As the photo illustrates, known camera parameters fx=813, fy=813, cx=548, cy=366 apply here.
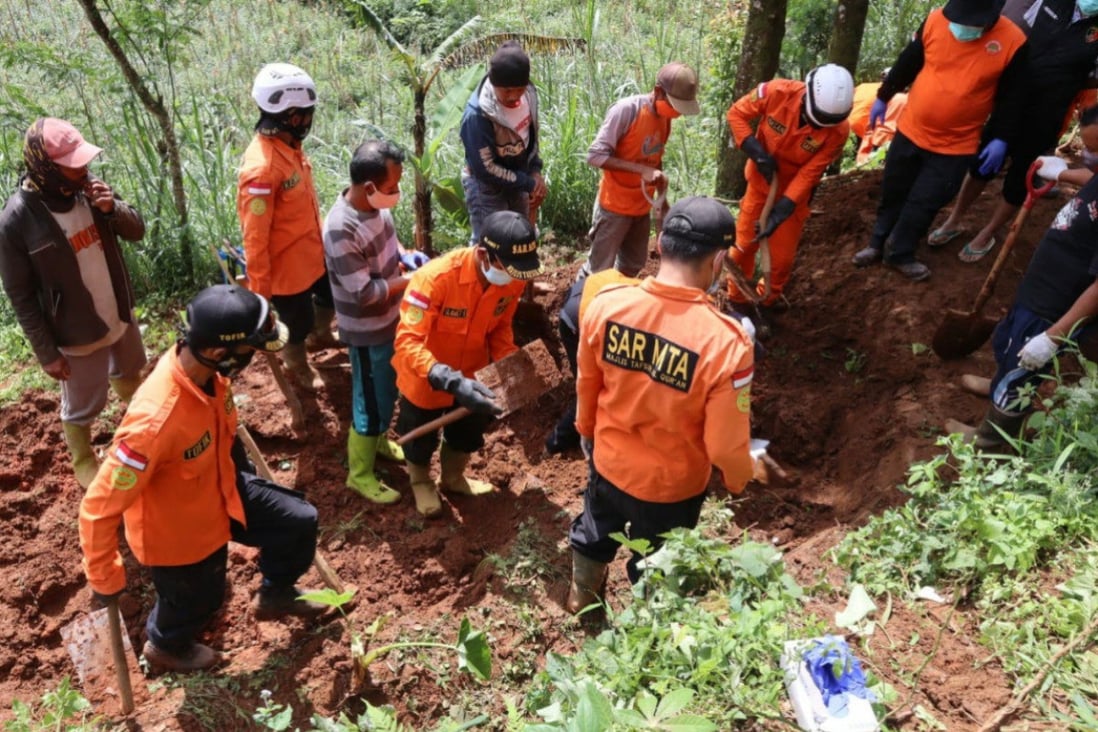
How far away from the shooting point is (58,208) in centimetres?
398

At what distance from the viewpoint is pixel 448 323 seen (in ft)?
13.5

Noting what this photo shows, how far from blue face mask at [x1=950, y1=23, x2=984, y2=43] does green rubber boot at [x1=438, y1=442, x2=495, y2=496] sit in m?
3.76

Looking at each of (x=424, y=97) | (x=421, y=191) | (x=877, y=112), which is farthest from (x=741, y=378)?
(x=424, y=97)

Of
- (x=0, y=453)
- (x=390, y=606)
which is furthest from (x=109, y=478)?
(x=0, y=453)

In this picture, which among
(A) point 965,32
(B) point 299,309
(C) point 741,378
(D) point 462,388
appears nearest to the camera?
(C) point 741,378

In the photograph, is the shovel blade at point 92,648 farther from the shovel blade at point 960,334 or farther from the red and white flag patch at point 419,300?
the shovel blade at point 960,334

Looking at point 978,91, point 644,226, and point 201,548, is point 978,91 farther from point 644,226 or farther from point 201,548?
point 201,548

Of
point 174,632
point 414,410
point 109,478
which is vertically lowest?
point 174,632

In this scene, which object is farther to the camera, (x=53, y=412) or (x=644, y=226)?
(x=644, y=226)

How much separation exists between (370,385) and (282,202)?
115 cm

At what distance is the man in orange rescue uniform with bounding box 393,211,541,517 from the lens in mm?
3850

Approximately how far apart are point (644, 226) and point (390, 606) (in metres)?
3.11

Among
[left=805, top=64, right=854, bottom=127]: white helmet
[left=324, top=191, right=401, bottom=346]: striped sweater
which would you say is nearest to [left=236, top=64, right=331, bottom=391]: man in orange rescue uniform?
[left=324, top=191, right=401, bottom=346]: striped sweater

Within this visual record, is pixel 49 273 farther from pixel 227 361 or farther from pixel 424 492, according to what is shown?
pixel 424 492
